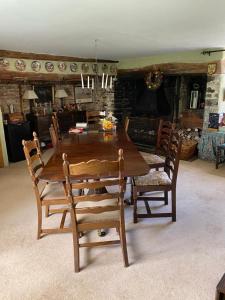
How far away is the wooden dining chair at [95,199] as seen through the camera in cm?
175

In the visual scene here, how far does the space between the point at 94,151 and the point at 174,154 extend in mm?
900

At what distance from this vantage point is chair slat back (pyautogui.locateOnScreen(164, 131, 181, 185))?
2.48 meters

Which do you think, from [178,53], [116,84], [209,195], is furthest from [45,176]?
Result: [116,84]

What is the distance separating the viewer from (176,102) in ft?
18.4

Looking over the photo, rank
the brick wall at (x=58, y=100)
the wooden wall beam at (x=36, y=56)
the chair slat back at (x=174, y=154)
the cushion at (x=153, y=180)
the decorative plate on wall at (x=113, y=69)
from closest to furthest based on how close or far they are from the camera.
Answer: the chair slat back at (x=174, y=154), the cushion at (x=153, y=180), the wooden wall beam at (x=36, y=56), the brick wall at (x=58, y=100), the decorative plate on wall at (x=113, y=69)

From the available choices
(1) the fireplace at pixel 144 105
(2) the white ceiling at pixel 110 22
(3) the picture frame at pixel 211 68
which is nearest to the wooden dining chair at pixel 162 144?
(2) the white ceiling at pixel 110 22

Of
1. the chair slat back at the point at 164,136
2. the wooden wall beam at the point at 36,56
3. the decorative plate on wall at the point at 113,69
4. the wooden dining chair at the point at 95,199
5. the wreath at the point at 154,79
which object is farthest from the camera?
the decorative plate on wall at the point at 113,69

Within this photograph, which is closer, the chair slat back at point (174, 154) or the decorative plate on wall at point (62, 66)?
the chair slat back at point (174, 154)

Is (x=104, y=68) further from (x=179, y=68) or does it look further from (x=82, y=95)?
(x=179, y=68)

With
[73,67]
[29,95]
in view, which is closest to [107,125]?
[29,95]

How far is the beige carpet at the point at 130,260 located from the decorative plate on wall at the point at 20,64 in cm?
293

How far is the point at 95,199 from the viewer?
1.87 metres

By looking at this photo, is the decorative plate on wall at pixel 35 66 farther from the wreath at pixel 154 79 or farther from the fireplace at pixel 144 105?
the wreath at pixel 154 79

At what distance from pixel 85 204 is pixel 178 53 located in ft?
13.3
